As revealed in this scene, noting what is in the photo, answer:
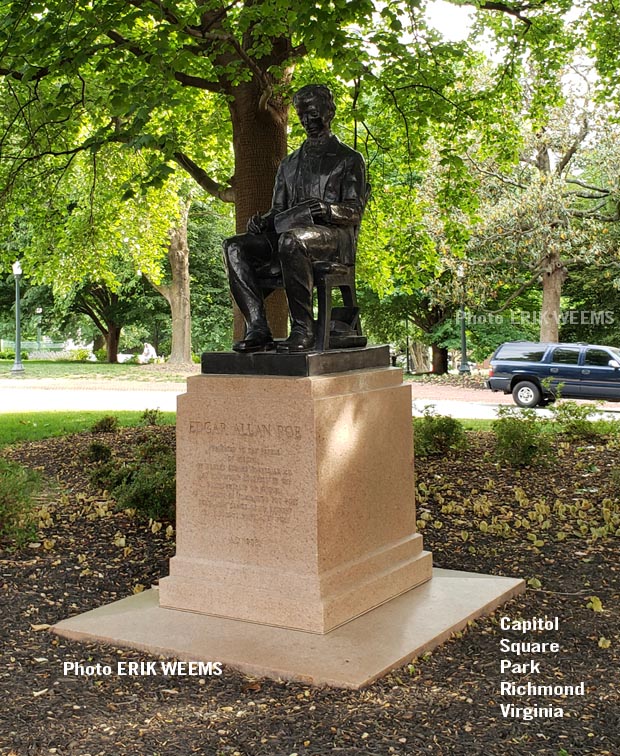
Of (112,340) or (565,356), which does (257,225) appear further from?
(112,340)

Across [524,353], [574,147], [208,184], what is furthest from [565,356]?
[208,184]

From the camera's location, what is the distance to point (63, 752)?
415 centimetres

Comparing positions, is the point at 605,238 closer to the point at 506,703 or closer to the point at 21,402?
the point at 21,402

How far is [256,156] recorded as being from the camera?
1117cm

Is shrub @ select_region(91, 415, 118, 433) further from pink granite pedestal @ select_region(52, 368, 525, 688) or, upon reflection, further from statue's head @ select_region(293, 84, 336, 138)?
statue's head @ select_region(293, 84, 336, 138)

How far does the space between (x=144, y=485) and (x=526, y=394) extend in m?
14.9

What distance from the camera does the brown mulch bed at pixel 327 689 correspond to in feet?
13.9

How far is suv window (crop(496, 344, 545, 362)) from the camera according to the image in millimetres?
22188

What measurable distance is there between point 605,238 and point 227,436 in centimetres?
2303

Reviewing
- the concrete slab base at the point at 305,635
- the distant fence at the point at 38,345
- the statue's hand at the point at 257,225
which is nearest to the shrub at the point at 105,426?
the concrete slab base at the point at 305,635

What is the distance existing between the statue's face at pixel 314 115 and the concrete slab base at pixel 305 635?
3257 mm

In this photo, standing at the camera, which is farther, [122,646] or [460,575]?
[460,575]

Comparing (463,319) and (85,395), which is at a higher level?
(463,319)

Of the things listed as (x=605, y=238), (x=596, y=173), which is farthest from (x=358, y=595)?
(x=596, y=173)
